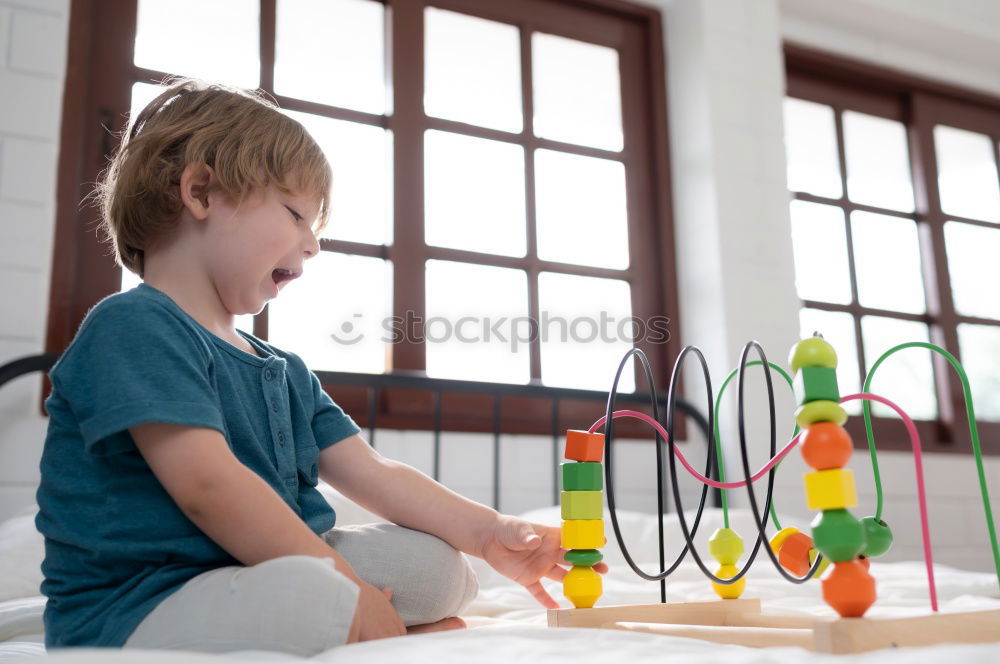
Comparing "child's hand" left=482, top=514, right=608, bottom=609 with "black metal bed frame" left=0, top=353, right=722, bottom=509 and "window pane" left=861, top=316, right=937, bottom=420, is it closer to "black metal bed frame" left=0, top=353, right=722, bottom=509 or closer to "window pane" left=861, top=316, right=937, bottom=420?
"black metal bed frame" left=0, top=353, right=722, bottom=509

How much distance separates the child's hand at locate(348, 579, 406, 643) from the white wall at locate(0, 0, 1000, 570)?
3.79ft

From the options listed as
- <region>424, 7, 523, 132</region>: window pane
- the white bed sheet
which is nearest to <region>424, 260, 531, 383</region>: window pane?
<region>424, 7, 523, 132</region>: window pane

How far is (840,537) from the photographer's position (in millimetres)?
655

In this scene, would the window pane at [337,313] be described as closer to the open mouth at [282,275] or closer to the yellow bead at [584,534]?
the open mouth at [282,275]

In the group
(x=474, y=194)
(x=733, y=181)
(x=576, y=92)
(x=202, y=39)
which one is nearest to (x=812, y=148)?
(x=733, y=181)

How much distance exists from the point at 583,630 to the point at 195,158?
0.67m

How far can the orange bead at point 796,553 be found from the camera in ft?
3.12

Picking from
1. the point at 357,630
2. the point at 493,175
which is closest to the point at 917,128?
the point at 493,175

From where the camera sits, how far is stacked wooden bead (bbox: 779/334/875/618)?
0.65 m

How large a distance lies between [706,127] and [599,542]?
174 cm

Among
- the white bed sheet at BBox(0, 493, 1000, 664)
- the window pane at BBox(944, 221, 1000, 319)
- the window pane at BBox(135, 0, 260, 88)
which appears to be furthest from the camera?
the window pane at BBox(944, 221, 1000, 319)

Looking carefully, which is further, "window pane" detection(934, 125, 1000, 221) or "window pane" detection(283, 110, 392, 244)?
"window pane" detection(934, 125, 1000, 221)

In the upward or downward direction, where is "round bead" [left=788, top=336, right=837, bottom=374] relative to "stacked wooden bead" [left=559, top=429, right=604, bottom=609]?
upward

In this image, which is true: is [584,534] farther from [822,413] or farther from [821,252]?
[821,252]
